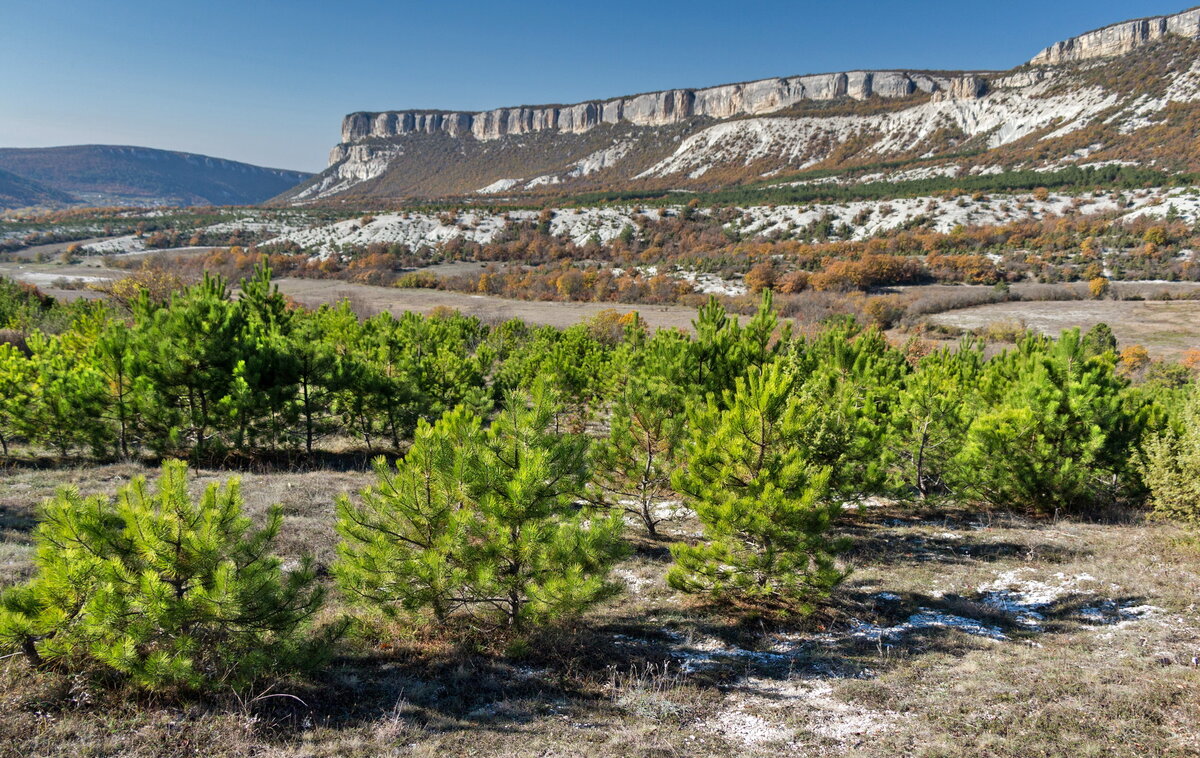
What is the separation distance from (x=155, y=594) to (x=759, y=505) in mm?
5828

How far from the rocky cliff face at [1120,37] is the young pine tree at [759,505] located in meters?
153

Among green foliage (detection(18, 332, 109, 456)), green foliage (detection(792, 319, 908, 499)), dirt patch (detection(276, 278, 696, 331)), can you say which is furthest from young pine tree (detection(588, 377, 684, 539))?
dirt patch (detection(276, 278, 696, 331))

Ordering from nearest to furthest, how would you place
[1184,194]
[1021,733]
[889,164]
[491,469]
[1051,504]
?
[1021,733] → [491,469] → [1051,504] → [1184,194] → [889,164]

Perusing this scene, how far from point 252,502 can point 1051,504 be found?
16.4 metres

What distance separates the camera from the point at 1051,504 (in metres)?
12.8

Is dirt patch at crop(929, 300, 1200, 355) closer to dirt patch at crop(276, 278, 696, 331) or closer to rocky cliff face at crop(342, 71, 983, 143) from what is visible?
dirt patch at crop(276, 278, 696, 331)

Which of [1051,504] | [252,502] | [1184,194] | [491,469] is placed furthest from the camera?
[1184,194]

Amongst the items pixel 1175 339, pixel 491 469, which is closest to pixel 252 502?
pixel 491 469

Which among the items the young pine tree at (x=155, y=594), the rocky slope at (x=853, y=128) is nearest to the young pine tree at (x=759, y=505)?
the young pine tree at (x=155, y=594)

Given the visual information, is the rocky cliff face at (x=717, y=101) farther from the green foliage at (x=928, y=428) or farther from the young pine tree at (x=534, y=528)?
the young pine tree at (x=534, y=528)

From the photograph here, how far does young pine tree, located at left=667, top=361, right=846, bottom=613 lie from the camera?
7.00m

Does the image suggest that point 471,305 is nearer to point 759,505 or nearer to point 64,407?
point 64,407

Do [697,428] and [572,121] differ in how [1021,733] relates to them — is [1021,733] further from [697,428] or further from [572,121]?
[572,121]

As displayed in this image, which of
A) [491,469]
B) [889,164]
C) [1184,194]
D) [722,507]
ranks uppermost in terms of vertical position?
[889,164]
